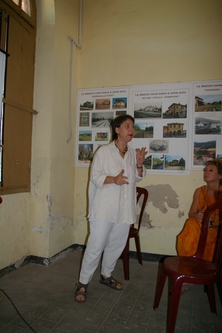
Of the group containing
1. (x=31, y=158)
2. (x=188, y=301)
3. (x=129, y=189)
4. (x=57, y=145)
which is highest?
(x=57, y=145)

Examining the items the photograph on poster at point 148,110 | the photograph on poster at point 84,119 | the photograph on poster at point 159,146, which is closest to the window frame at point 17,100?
the photograph on poster at point 84,119

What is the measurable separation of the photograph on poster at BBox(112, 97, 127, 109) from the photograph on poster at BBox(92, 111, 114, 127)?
0.39ft

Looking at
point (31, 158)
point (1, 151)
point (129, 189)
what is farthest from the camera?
point (31, 158)

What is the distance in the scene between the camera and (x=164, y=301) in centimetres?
196

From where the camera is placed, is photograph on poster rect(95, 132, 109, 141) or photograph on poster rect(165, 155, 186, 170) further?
photograph on poster rect(95, 132, 109, 141)

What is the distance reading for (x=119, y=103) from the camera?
3094 mm

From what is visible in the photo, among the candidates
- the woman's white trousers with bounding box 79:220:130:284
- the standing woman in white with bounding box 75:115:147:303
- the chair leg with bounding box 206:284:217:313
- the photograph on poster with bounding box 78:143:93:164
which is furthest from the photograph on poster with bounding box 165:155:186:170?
the chair leg with bounding box 206:284:217:313

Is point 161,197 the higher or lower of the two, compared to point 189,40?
lower

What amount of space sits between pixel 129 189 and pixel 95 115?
1470mm

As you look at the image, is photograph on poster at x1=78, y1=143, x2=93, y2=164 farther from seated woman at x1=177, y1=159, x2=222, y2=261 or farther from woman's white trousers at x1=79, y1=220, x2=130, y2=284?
seated woman at x1=177, y1=159, x2=222, y2=261

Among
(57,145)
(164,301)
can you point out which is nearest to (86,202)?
(57,145)

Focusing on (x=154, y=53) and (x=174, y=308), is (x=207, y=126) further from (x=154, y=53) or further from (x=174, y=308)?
(x=174, y=308)

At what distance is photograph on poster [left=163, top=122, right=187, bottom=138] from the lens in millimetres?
2871

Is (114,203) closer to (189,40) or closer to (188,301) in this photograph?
(188,301)
